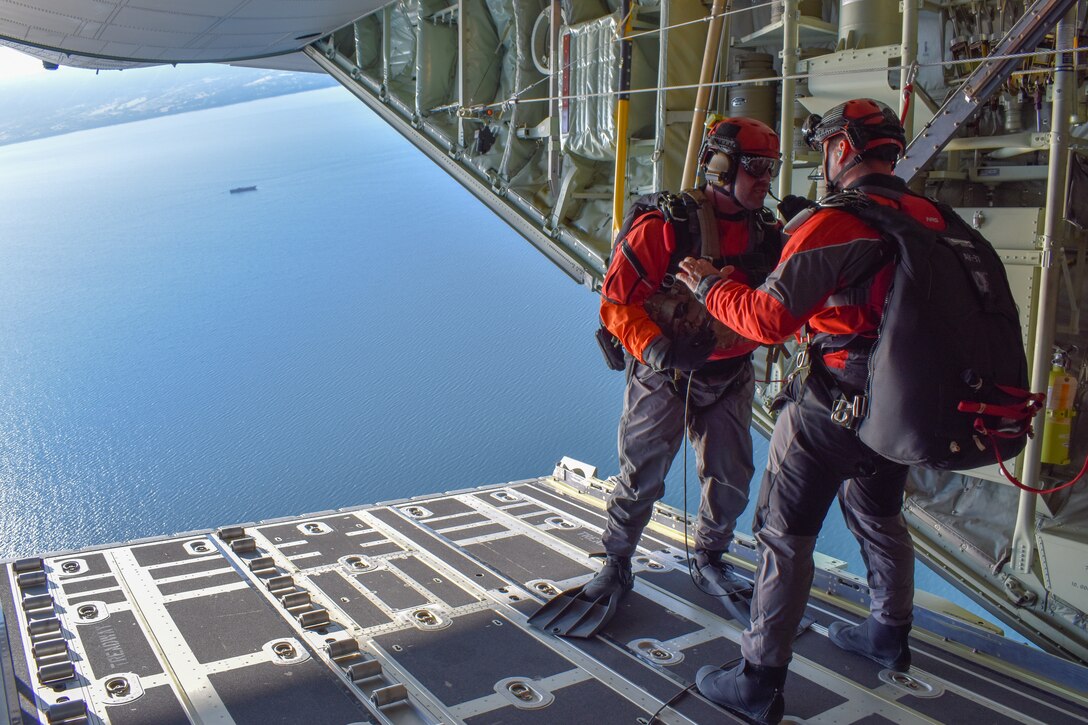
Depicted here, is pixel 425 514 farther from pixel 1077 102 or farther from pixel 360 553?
pixel 1077 102

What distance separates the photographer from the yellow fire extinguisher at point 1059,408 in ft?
11.3

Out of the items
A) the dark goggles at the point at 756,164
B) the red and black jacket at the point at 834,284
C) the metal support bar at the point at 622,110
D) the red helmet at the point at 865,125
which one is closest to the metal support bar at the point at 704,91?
the metal support bar at the point at 622,110

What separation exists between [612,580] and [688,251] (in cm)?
118

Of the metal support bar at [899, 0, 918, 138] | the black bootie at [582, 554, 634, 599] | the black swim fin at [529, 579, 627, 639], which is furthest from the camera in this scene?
the metal support bar at [899, 0, 918, 138]

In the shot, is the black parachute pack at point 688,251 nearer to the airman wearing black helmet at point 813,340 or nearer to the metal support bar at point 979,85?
the airman wearing black helmet at point 813,340

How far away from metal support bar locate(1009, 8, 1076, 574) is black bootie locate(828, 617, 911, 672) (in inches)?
46.4

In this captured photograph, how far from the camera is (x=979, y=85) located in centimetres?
331

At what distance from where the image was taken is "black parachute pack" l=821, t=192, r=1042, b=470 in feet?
6.59

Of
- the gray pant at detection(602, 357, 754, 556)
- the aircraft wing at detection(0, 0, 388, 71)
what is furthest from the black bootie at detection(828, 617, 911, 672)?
the aircraft wing at detection(0, 0, 388, 71)

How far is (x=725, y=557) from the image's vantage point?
3.59 metres

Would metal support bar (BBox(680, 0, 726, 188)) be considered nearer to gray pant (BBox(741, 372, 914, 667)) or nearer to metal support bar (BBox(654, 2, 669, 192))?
metal support bar (BBox(654, 2, 669, 192))

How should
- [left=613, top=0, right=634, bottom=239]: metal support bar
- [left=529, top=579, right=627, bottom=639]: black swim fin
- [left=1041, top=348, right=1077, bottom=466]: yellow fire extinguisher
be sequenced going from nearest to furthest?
[left=529, top=579, right=627, bottom=639]: black swim fin
[left=1041, top=348, right=1077, bottom=466]: yellow fire extinguisher
[left=613, top=0, right=634, bottom=239]: metal support bar

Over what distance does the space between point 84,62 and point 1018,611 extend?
7.06m

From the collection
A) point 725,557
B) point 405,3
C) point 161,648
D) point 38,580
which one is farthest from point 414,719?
point 405,3
